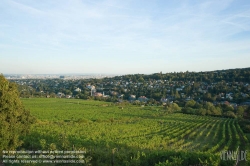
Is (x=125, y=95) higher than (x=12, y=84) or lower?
lower

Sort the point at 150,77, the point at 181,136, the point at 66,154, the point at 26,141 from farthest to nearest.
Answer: the point at 150,77
the point at 181,136
the point at 26,141
the point at 66,154

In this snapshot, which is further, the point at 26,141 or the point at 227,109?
the point at 227,109

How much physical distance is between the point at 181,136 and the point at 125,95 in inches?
3228

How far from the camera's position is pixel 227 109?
65000 mm

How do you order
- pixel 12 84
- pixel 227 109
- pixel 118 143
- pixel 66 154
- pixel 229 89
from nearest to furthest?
pixel 66 154 < pixel 12 84 < pixel 118 143 < pixel 227 109 < pixel 229 89

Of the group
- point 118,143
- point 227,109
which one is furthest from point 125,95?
point 118,143

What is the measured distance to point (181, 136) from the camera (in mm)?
28438

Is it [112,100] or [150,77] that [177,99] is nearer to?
[112,100]

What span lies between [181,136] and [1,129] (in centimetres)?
2140

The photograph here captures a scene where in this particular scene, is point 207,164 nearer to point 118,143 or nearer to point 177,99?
point 118,143

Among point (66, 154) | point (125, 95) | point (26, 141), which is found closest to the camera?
point (66, 154)

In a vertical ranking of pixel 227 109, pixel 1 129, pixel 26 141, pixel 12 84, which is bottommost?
pixel 227 109

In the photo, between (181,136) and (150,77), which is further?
(150,77)

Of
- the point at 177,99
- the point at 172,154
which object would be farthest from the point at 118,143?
the point at 177,99
